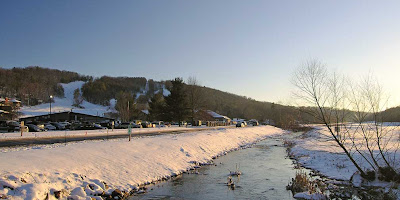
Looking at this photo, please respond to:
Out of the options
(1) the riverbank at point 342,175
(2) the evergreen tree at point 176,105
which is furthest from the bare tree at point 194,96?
(1) the riverbank at point 342,175

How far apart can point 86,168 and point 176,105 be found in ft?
188

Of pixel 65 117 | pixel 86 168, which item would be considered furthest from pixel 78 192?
pixel 65 117

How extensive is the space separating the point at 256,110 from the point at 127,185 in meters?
176

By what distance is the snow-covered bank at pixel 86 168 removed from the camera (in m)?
9.12

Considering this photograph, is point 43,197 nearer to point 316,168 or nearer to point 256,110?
point 316,168

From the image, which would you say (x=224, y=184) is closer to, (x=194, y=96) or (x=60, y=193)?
(x=60, y=193)

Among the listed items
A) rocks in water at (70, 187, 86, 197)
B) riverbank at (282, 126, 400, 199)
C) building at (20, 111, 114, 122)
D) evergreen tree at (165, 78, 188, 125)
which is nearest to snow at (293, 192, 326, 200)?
riverbank at (282, 126, 400, 199)

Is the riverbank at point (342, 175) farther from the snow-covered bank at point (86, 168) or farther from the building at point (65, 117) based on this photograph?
the building at point (65, 117)

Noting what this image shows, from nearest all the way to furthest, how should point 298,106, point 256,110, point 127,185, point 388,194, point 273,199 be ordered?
point 388,194
point 273,199
point 127,185
point 298,106
point 256,110

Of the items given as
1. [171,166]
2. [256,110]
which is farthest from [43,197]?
[256,110]

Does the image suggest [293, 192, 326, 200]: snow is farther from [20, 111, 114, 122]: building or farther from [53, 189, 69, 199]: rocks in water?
[20, 111, 114, 122]: building

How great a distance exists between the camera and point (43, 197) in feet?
28.7

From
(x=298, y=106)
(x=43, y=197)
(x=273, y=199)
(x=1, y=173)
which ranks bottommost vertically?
(x=273, y=199)

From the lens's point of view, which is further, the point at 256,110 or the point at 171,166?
the point at 256,110
